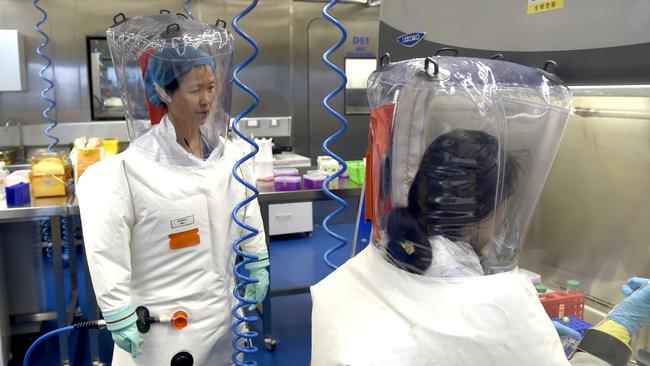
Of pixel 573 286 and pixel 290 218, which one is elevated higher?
pixel 573 286

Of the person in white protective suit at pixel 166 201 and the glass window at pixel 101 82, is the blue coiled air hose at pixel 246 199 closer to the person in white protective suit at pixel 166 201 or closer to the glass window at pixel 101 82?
the person in white protective suit at pixel 166 201

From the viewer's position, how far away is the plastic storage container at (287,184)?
2846 millimetres

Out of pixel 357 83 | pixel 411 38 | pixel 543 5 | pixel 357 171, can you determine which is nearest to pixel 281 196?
pixel 357 171

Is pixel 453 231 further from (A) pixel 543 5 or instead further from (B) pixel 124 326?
(B) pixel 124 326

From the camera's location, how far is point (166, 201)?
1.66 metres

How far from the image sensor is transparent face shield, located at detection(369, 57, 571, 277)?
0.88 m

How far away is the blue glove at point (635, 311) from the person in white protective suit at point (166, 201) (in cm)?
102

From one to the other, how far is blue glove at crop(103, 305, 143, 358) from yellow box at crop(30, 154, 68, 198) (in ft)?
4.25

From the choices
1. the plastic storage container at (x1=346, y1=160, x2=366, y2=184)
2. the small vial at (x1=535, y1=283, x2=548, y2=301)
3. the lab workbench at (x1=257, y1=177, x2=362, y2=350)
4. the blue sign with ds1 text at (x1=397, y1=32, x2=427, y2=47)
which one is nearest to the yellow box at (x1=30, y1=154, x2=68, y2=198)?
the lab workbench at (x1=257, y1=177, x2=362, y2=350)

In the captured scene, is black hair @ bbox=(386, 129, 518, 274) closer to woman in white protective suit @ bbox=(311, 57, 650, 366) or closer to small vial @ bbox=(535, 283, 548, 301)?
woman in white protective suit @ bbox=(311, 57, 650, 366)

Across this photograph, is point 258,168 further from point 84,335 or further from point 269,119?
point 269,119

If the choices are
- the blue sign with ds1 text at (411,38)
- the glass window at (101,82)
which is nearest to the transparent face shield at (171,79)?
the blue sign with ds1 text at (411,38)

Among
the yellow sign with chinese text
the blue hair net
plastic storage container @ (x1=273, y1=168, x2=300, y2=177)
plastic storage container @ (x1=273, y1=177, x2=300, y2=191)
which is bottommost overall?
plastic storage container @ (x1=273, y1=177, x2=300, y2=191)

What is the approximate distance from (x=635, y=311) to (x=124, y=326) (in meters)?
1.38
